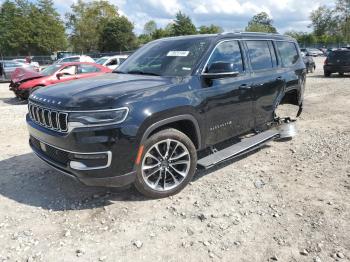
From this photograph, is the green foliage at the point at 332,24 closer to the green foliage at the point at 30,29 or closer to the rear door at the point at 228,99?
the green foliage at the point at 30,29

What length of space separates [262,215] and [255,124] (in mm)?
2048

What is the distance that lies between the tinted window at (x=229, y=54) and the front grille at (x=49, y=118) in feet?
6.66

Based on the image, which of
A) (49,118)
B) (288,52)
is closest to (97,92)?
(49,118)

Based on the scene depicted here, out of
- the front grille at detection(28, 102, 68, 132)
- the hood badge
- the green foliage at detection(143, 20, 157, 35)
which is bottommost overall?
the front grille at detection(28, 102, 68, 132)

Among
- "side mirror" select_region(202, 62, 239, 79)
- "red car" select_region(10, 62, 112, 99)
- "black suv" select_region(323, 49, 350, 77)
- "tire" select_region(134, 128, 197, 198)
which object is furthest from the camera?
"black suv" select_region(323, 49, 350, 77)

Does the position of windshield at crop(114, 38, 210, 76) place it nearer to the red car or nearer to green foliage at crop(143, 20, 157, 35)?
the red car

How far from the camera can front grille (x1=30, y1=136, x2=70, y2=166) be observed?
3.86m

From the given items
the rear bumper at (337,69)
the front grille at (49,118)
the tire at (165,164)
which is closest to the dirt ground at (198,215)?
the tire at (165,164)

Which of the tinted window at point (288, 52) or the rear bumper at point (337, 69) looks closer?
the tinted window at point (288, 52)

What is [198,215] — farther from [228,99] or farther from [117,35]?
[117,35]

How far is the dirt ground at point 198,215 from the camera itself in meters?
3.29

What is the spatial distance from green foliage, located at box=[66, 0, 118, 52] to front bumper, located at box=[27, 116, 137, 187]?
60.1 meters

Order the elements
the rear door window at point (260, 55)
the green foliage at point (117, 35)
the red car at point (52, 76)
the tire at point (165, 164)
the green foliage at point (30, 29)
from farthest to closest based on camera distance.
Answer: the green foliage at point (117, 35) < the green foliage at point (30, 29) < the red car at point (52, 76) < the rear door window at point (260, 55) < the tire at point (165, 164)

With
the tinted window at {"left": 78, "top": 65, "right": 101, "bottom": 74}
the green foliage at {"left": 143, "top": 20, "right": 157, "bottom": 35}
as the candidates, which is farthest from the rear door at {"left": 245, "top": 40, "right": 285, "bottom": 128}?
the green foliage at {"left": 143, "top": 20, "right": 157, "bottom": 35}
